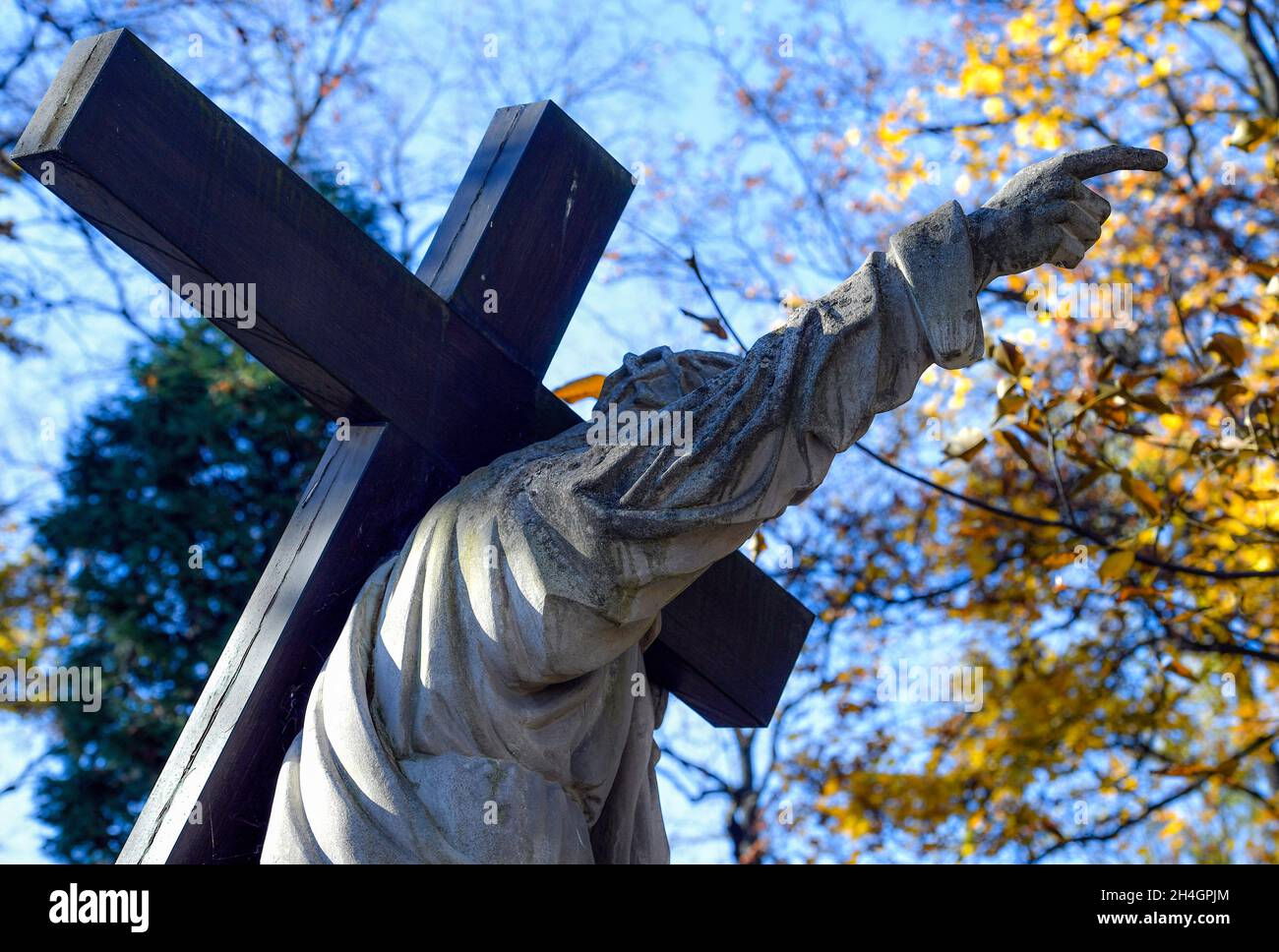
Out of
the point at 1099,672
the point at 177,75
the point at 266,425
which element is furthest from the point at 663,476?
the point at 266,425

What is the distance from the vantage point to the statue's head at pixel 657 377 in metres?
3.00

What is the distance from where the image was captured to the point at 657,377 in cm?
305

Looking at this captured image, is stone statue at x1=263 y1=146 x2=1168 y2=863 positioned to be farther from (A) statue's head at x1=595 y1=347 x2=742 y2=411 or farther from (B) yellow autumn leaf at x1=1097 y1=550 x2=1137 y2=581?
(B) yellow autumn leaf at x1=1097 y1=550 x2=1137 y2=581

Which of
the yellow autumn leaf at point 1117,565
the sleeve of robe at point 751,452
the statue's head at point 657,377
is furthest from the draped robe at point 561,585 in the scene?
the yellow autumn leaf at point 1117,565

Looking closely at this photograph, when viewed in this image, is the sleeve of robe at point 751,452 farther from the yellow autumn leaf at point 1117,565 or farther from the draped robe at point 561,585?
the yellow autumn leaf at point 1117,565

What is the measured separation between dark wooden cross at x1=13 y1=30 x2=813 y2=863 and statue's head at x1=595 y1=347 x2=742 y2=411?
33 cm

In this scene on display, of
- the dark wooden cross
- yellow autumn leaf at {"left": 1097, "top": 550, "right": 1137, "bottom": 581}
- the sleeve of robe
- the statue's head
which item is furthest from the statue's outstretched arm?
yellow autumn leaf at {"left": 1097, "top": 550, "right": 1137, "bottom": 581}

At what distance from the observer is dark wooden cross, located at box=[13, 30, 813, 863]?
2.78 meters

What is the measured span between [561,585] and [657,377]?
64 centimetres

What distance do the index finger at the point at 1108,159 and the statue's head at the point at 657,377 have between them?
2.32ft

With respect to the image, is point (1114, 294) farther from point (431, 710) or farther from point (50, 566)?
point (50, 566)

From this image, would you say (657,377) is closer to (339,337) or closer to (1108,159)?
(339,337)

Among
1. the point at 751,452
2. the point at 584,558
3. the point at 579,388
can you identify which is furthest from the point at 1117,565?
the point at 584,558
